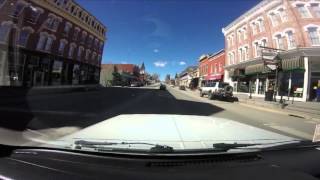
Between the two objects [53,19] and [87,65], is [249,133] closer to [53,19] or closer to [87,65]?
[53,19]

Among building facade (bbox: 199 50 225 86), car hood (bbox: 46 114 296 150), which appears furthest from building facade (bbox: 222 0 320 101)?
car hood (bbox: 46 114 296 150)

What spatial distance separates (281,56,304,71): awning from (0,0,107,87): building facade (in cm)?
1867

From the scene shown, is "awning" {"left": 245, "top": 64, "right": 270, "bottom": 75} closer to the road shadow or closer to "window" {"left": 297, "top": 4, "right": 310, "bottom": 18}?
"window" {"left": 297, "top": 4, "right": 310, "bottom": 18}

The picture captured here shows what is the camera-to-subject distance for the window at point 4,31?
29.0 feet

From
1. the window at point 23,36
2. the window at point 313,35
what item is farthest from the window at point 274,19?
the window at point 23,36

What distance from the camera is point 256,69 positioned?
125 feet

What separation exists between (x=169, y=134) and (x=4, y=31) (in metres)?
7.68

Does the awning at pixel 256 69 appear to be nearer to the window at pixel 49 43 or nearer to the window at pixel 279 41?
the window at pixel 279 41

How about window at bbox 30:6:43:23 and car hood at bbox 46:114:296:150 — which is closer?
car hood at bbox 46:114:296:150

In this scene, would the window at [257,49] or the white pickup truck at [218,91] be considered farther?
the window at [257,49]

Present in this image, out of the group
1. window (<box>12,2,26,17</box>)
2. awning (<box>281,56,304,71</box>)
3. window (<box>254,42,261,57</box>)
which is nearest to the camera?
window (<box>12,2,26,17</box>)

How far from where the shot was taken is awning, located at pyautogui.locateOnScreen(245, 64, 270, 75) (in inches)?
1390

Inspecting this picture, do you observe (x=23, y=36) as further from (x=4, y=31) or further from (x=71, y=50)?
(x=71, y=50)

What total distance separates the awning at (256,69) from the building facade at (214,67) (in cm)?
1434
